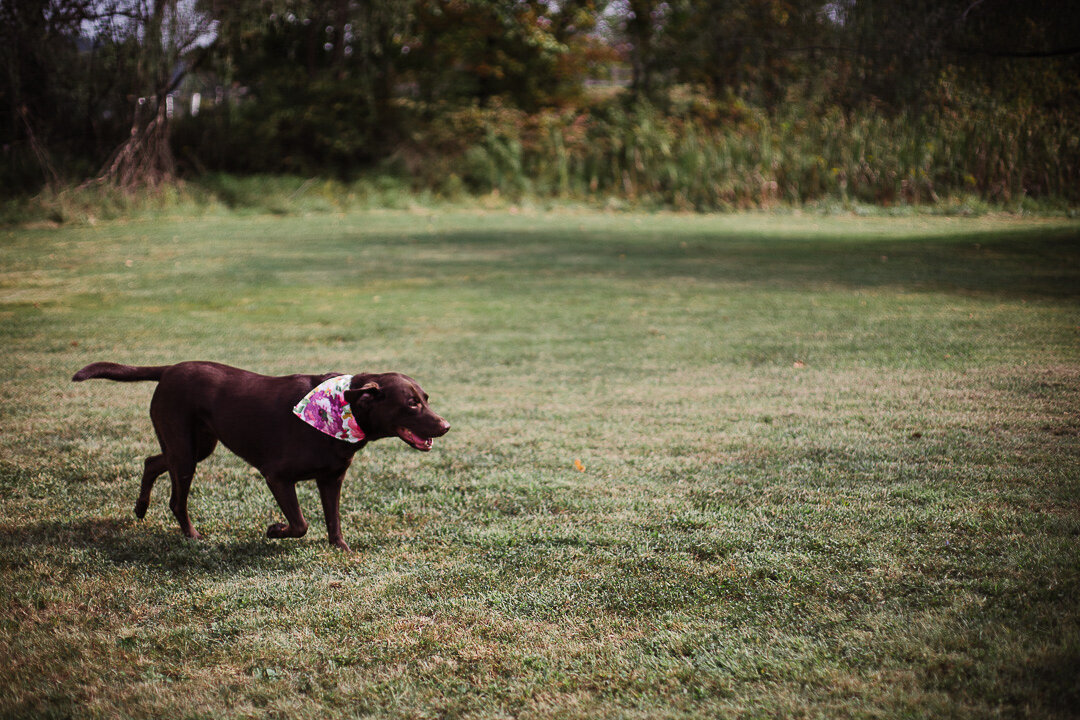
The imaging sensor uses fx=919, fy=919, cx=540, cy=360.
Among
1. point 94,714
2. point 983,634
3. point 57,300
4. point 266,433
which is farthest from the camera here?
point 57,300

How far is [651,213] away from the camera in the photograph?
20.5m

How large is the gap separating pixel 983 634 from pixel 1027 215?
1536 centimetres

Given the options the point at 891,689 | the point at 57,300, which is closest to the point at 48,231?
the point at 57,300

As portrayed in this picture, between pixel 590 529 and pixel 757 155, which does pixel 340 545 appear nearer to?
pixel 590 529

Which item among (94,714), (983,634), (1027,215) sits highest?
(1027,215)

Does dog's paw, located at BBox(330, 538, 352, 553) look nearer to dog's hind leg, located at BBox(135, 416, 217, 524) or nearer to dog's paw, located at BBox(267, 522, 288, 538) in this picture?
dog's paw, located at BBox(267, 522, 288, 538)

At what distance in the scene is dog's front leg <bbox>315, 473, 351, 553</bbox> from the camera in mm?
3684

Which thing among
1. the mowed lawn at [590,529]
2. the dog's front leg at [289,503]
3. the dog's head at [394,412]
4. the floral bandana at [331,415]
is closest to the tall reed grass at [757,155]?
the mowed lawn at [590,529]

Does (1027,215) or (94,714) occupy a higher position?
(1027,215)

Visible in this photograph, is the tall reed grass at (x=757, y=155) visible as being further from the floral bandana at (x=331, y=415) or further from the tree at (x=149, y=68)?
the floral bandana at (x=331, y=415)

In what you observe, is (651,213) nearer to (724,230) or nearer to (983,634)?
(724,230)

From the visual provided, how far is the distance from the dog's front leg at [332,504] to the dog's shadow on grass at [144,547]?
0.14m

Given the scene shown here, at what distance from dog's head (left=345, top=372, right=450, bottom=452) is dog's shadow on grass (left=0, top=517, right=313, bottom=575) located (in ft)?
2.22

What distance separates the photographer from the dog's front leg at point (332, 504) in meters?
3.68
